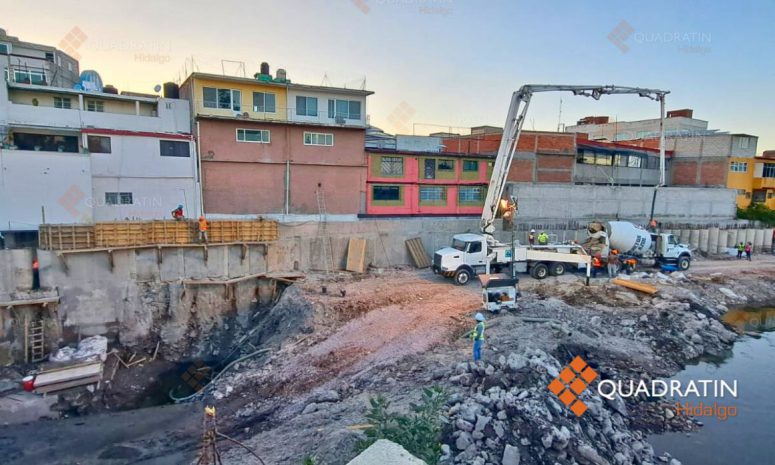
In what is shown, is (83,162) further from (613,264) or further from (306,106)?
(613,264)

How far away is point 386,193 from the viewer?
30.4 metres

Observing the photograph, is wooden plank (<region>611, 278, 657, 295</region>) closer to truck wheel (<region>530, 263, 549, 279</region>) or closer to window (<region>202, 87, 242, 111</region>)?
truck wheel (<region>530, 263, 549, 279</region>)

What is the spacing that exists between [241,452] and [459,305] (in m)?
11.1

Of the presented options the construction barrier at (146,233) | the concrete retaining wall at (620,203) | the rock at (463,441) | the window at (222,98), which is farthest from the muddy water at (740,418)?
the window at (222,98)

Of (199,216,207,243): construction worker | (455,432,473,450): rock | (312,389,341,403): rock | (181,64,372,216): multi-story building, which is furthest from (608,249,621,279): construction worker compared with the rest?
(199,216,207,243): construction worker

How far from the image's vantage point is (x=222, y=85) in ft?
91.8

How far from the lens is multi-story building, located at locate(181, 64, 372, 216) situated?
27000mm

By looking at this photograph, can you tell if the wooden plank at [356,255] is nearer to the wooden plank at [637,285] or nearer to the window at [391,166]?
the window at [391,166]

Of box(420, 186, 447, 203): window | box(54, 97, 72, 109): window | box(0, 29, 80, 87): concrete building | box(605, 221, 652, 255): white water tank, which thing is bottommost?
box(605, 221, 652, 255): white water tank

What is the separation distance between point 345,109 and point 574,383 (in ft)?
75.1

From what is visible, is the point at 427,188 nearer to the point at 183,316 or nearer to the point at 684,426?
the point at 183,316

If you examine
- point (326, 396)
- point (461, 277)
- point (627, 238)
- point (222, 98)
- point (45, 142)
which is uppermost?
point (222, 98)

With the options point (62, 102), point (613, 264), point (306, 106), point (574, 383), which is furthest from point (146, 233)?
point (613, 264)

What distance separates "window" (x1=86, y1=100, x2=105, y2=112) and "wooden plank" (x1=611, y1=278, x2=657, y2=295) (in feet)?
103
